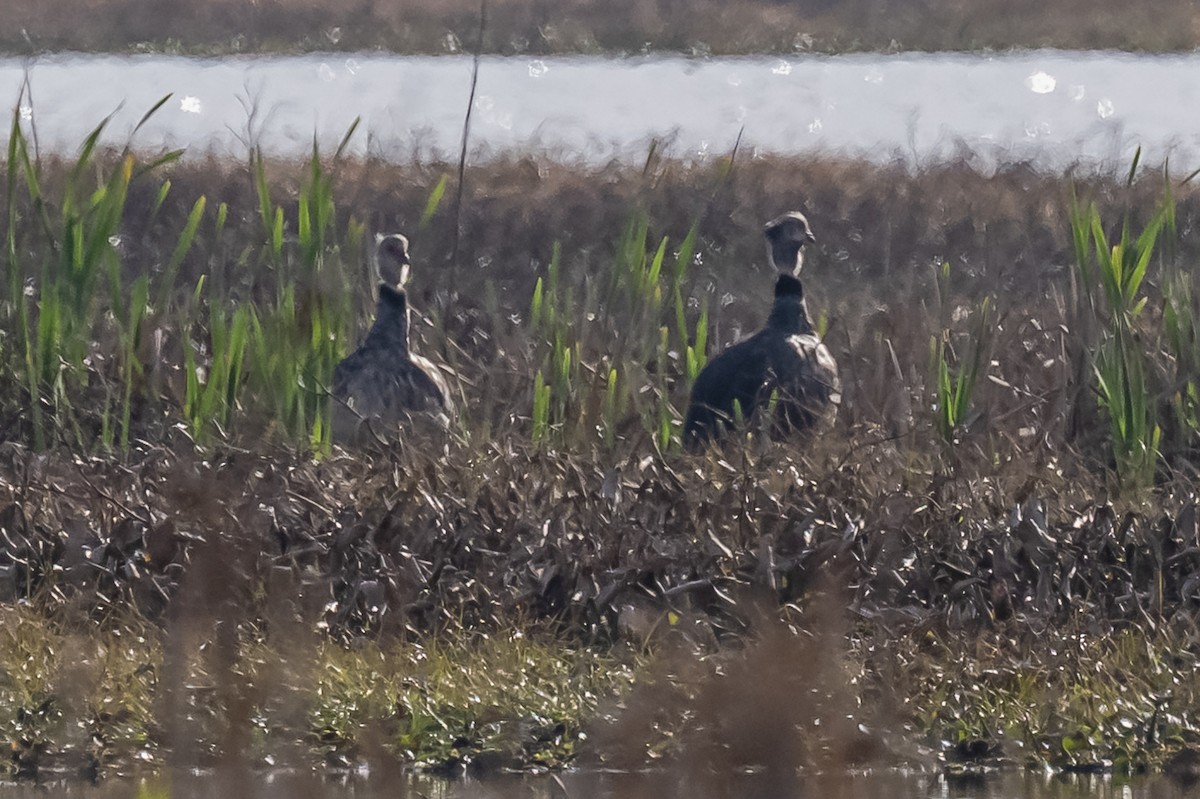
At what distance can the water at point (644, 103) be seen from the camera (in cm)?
1436

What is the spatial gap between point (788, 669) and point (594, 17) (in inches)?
729

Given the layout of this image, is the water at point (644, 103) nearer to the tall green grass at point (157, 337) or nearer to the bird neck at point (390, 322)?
the bird neck at point (390, 322)

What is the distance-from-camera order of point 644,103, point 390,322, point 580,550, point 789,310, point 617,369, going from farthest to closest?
point 644,103 → point 789,310 → point 390,322 → point 617,369 → point 580,550

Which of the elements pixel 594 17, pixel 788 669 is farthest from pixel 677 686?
pixel 594 17

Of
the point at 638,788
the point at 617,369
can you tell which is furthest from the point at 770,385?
the point at 638,788

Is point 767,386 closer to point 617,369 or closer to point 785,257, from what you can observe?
point 617,369

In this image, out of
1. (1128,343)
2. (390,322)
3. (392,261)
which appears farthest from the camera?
(392,261)

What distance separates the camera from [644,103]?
17.3m

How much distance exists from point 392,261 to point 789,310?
4.69ft

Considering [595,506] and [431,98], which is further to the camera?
[431,98]

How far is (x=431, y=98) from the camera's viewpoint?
57.0 feet

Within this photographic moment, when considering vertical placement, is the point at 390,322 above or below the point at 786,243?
below

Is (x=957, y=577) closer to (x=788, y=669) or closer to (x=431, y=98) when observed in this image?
(x=788, y=669)

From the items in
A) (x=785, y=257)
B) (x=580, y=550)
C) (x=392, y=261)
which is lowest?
(x=580, y=550)
